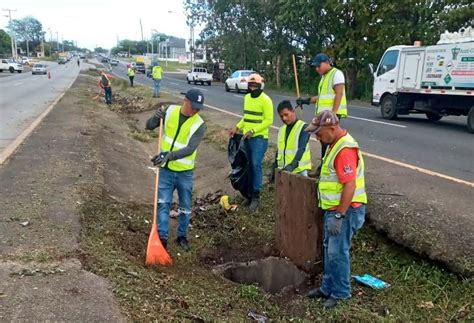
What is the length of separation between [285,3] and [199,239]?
26083 mm

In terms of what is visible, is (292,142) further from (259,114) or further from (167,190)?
(167,190)

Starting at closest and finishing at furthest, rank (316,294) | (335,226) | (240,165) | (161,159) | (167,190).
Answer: (335,226), (316,294), (161,159), (167,190), (240,165)

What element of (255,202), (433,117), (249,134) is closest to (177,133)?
(249,134)

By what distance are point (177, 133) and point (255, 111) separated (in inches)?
64.7

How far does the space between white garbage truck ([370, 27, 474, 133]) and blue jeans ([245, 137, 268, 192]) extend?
28.8 feet

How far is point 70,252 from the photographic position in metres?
4.39

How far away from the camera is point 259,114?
6320 mm

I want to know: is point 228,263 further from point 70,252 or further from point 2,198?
point 2,198

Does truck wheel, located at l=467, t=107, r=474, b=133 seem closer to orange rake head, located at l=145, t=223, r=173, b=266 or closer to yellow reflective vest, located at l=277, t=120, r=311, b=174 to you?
yellow reflective vest, located at l=277, t=120, r=311, b=174

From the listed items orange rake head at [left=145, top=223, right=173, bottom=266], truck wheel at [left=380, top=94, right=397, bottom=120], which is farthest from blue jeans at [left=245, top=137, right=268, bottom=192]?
truck wheel at [left=380, top=94, right=397, bottom=120]

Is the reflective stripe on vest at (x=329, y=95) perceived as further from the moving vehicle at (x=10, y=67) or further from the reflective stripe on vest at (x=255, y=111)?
the moving vehicle at (x=10, y=67)

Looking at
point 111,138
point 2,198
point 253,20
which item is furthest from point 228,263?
point 253,20

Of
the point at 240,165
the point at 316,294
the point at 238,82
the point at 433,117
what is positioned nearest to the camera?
the point at 316,294

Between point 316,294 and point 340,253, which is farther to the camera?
point 316,294
